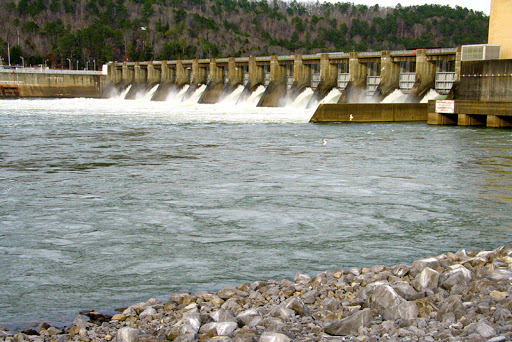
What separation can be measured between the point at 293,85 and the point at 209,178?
117 feet

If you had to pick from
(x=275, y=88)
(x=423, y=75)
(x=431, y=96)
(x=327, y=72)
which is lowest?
(x=431, y=96)

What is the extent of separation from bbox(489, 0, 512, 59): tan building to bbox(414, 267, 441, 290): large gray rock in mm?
27882

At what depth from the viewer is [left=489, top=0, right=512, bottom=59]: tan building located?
31375mm

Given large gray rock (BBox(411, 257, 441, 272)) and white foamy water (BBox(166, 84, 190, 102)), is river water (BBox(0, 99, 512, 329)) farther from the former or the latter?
white foamy water (BBox(166, 84, 190, 102))

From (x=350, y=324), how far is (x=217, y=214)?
18.8ft

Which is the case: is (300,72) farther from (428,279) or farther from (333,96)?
(428,279)

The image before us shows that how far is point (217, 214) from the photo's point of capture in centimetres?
1083

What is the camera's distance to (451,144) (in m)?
22.7

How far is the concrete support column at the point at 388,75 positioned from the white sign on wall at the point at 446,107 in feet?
34.5

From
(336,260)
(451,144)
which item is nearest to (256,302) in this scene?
Answer: (336,260)

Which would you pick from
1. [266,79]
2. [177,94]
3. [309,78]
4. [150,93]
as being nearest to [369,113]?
[309,78]

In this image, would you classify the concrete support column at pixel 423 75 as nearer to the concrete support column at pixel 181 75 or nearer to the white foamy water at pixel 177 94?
the white foamy water at pixel 177 94

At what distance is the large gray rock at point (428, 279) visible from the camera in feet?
20.7

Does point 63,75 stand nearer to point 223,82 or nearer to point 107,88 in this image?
point 107,88
